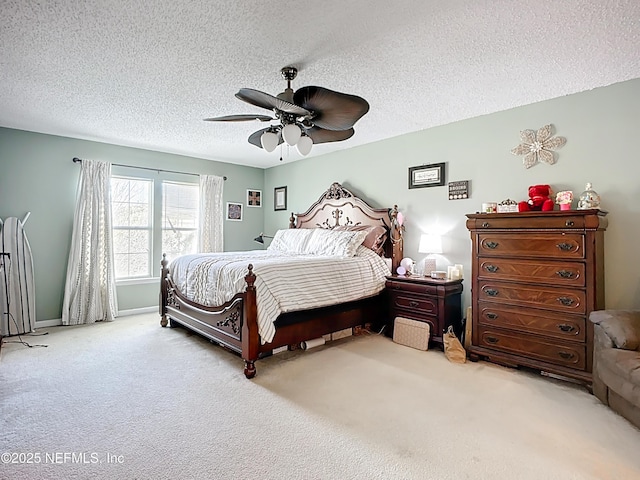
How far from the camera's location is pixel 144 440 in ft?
6.30

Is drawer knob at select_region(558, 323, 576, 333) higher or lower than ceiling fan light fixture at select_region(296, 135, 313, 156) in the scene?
lower

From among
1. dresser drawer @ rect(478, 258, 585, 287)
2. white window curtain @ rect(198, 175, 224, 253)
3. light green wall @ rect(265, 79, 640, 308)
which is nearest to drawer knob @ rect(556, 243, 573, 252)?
dresser drawer @ rect(478, 258, 585, 287)

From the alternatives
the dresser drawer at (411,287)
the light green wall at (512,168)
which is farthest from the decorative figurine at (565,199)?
the dresser drawer at (411,287)

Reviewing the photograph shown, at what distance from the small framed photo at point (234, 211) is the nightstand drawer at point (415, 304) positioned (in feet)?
10.9

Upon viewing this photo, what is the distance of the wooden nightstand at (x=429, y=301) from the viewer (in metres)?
3.44

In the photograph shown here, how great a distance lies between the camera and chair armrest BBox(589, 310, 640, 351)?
2.16 m

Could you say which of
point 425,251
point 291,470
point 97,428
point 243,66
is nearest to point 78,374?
point 97,428

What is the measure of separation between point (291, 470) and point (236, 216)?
4.84 metres

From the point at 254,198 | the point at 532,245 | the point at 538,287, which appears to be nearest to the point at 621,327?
the point at 538,287

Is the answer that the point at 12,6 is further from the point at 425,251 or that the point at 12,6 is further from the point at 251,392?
the point at 425,251

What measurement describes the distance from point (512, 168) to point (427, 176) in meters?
0.92

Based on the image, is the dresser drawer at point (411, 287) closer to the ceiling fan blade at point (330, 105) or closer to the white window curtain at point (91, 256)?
the ceiling fan blade at point (330, 105)

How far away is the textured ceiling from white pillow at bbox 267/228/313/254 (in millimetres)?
1845

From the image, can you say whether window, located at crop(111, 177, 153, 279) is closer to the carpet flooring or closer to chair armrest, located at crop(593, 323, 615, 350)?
the carpet flooring
